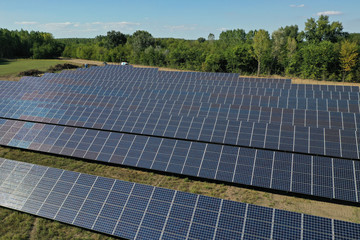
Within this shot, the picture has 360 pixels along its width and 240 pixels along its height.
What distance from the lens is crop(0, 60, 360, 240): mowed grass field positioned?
45.3 ft

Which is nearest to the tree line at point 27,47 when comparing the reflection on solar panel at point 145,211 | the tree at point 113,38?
the tree at point 113,38

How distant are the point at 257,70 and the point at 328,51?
758 inches

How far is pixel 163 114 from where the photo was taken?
25.0 metres

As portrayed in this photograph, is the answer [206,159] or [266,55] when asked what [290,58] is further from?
[206,159]

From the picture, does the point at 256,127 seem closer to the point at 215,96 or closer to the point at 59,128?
the point at 215,96

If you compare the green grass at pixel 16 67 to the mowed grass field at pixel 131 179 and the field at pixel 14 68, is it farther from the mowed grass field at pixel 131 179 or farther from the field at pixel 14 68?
the mowed grass field at pixel 131 179

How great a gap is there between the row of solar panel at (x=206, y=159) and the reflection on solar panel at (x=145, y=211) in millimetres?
4344

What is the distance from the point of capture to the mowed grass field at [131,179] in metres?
13.8

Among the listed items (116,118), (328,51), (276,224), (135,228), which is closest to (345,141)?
(276,224)

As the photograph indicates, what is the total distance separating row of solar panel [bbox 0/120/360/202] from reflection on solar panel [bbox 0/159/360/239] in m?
4.34

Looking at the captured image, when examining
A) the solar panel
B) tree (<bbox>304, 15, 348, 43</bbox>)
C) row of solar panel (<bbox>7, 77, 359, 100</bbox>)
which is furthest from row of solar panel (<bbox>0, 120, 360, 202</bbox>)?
tree (<bbox>304, 15, 348, 43</bbox>)

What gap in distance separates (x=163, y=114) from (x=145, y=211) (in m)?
13.4

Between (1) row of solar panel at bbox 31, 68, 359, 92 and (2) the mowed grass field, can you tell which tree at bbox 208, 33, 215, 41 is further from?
(2) the mowed grass field

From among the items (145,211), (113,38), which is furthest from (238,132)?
(113,38)
